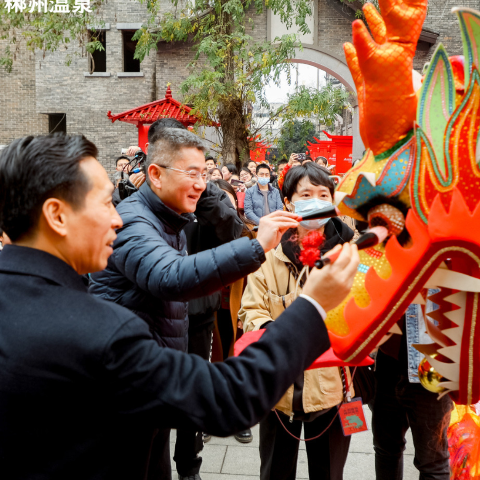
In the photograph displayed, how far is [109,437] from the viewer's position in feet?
3.48

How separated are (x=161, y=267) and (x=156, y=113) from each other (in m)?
8.29

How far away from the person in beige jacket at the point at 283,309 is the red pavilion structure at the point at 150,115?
7242 millimetres

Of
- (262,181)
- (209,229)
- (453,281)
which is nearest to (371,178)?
(453,281)

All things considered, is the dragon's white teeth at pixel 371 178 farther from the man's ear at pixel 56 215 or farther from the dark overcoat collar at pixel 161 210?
the dark overcoat collar at pixel 161 210

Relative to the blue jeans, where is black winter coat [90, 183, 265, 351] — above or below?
above

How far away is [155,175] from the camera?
211cm

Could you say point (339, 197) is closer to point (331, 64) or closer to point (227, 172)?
point (227, 172)

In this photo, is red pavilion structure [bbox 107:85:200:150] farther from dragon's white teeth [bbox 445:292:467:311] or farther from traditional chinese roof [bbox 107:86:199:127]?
dragon's white teeth [bbox 445:292:467:311]

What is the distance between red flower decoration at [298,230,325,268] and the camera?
75.2 inches

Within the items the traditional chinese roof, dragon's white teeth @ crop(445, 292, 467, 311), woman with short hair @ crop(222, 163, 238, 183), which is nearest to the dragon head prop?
dragon's white teeth @ crop(445, 292, 467, 311)

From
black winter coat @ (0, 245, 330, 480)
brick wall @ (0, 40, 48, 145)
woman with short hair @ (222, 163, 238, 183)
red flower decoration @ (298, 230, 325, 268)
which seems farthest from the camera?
brick wall @ (0, 40, 48, 145)

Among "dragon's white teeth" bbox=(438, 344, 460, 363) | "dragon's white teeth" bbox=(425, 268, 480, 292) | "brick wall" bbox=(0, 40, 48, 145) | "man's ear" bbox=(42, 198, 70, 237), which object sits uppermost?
"brick wall" bbox=(0, 40, 48, 145)

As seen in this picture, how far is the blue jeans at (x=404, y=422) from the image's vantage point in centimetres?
202

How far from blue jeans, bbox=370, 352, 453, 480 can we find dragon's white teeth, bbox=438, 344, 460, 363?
76 centimetres
